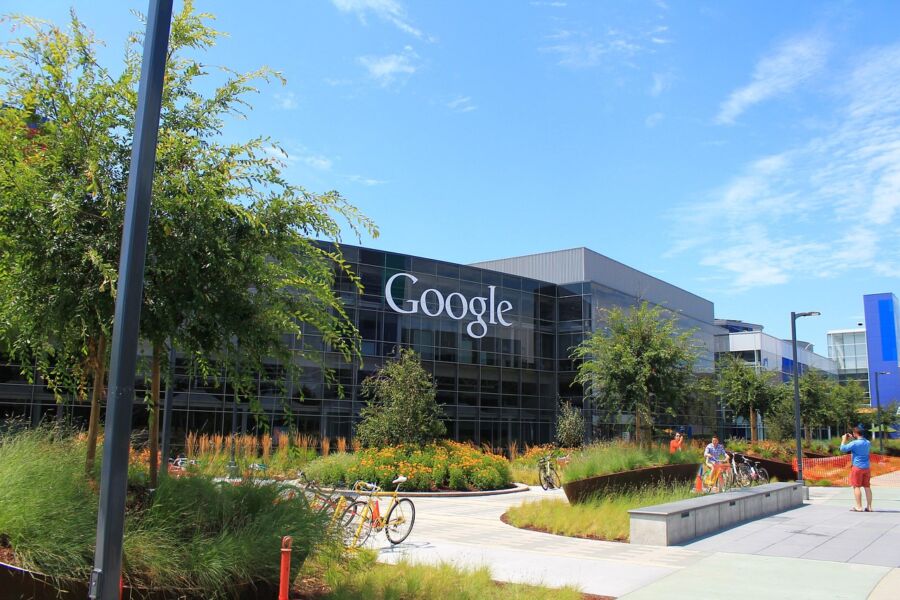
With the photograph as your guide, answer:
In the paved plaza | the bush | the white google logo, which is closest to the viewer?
the bush

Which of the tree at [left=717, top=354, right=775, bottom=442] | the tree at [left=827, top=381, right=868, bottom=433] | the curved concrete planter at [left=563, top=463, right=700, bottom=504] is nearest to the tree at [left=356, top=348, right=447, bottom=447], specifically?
the curved concrete planter at [left=563, top=463, right=700, bottom=504]

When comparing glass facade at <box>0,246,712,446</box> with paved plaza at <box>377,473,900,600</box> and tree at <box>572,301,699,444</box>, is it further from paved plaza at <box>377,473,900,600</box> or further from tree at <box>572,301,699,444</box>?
paved plaza at <box>377,473,900,600</box>

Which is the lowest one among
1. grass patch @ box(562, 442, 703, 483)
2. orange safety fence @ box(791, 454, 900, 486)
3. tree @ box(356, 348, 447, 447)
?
orange safety fence @ box(791, 454, 900, 486)

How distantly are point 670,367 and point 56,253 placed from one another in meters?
18.8

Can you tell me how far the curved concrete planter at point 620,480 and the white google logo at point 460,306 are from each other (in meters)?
24.7

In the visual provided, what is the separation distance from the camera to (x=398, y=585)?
7.68 m

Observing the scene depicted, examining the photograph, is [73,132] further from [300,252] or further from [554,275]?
[554,275]

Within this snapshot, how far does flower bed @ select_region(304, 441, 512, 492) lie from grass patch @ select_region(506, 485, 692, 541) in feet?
20.2

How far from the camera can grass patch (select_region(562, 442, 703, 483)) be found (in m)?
16.2

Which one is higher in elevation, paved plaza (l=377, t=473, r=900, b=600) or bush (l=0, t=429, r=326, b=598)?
bush (l=0, t=429, r=326, b=598)

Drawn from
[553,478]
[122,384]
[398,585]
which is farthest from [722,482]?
[122,384]

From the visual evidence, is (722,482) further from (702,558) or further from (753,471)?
(702,558)

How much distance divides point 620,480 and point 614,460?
682mm

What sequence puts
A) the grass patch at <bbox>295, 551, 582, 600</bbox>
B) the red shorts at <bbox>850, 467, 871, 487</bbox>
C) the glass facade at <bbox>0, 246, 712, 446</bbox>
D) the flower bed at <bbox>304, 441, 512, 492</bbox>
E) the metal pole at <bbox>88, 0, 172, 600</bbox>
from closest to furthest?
the metal pole at <bbox>88, 0, 172, 600</bbox> → the grass patch at <bbox>295, 551, 582, 600</bbox> → the red shorts at <bbox>850, 467, 871, 487</bbox> → the flower bed at <bbox>304, 441, 512, 492</bbox> → the glass facade at <bbox>0, 246, 712, 446</bbox>
